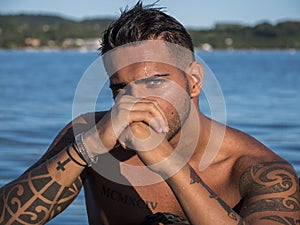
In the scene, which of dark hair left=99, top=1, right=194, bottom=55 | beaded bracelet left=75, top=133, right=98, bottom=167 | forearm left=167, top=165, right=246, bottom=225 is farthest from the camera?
dark hair left=99, top=1, right=194, bottom=55

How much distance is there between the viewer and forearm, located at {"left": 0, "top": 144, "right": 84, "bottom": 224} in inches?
129

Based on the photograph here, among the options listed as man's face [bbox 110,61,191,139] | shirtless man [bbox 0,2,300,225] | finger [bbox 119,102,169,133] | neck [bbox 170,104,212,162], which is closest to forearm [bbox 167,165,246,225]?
shirtless man [bbox 0,2,300,225]

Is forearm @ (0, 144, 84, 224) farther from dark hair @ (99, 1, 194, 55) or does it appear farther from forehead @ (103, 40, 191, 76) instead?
dark hair @ (99, 1, 194, 55)

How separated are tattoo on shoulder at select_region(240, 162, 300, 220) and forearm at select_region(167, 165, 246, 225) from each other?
0.98 feet

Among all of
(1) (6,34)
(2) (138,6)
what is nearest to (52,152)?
(2) (138,6)

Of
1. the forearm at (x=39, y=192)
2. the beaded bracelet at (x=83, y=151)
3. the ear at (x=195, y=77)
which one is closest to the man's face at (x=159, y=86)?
the ear at (x=195, y=77)

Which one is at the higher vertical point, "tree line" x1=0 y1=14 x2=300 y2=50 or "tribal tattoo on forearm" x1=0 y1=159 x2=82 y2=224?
"tree line" x1=0 y1=14 x2=300 y2=50

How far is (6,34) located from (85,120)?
134m

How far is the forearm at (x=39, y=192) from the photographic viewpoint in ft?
10.8

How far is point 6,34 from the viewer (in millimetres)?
134500

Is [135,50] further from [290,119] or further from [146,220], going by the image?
[290,119]

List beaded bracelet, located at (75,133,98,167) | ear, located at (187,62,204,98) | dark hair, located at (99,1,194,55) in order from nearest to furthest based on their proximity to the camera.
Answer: beaded bracelet, located at (75,133,98,167) < dark hair, located at (99,1,194,55) < ear, located at (187,62,204,98)

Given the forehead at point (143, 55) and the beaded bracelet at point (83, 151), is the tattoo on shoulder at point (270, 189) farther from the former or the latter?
the beaded bracelet at point (83, 151)

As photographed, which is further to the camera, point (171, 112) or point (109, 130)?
point (171, 112)
